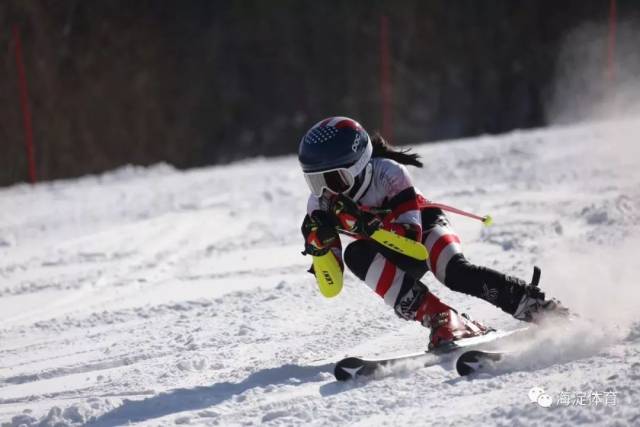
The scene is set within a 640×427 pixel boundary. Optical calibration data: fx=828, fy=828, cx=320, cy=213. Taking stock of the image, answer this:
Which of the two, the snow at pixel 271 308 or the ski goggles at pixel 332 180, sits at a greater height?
the ski goggles at pixel 332 180

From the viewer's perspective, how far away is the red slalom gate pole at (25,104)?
1485 centimetres

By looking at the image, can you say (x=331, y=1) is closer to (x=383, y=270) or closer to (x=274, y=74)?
(x=274, y=74)

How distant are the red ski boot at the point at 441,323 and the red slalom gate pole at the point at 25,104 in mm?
11811

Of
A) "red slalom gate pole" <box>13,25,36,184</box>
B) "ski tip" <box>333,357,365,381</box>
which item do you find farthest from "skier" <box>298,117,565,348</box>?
"red slalom gate pole" <box>13,25,36,184</box>

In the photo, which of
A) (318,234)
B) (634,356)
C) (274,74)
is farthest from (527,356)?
(274,74)

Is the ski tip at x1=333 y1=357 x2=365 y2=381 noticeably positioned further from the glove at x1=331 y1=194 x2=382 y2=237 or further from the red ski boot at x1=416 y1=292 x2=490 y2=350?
→ the glove at x1=331 y1=194 x2=382 y2=237

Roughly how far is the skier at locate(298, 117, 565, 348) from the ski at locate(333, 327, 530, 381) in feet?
0.25

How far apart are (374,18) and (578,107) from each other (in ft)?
15.9

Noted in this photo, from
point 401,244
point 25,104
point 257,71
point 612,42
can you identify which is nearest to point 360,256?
point 401,244

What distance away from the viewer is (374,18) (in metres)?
17.6

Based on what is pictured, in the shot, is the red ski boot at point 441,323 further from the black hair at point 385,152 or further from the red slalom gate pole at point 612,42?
the red slalom gate pole at point 612,42

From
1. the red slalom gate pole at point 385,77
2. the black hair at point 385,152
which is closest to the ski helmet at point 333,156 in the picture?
the black hair at point 385,152

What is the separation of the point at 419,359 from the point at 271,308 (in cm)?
186

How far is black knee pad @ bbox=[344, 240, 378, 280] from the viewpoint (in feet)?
15.0
